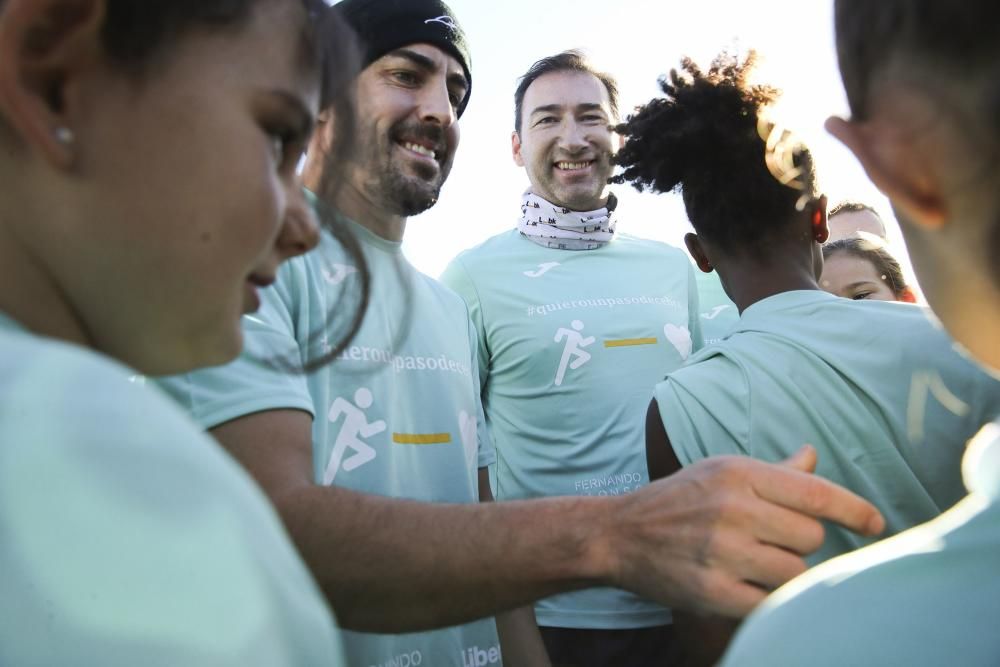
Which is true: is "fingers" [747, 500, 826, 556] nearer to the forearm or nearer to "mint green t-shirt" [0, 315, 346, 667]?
the forearm

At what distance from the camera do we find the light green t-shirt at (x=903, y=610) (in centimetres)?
75

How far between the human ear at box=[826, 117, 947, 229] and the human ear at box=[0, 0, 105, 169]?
36.3 inches

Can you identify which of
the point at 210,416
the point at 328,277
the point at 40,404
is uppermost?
the point at 40,404

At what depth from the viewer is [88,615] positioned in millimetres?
536

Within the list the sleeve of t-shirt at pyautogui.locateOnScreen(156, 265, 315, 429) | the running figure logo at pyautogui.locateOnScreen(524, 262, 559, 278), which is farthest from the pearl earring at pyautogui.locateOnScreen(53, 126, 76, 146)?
the running figure logo at pyautogui.locateOnScreen(524, 262, 559, 278)

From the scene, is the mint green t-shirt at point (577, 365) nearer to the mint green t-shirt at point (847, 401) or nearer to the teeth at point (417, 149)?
the teeth at point (417, 149)

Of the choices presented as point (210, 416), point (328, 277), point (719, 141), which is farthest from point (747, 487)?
point (719, 141)

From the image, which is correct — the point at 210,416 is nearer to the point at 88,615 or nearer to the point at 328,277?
the point at 328,277

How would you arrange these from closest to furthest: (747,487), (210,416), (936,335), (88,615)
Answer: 1. (88,615)
2. (747,487)
3. (210,416)
4. (936,335)

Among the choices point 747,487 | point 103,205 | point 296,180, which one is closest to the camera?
point 103,205

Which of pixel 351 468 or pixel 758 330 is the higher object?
pixel 758 330

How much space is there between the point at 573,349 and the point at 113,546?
9.20 feet

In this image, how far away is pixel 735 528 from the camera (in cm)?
124

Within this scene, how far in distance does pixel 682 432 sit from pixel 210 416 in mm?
1111
